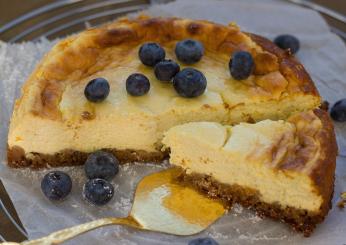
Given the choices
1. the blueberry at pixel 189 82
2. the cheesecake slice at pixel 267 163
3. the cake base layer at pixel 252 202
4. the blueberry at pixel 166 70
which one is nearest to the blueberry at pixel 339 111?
the cheesecake slice at pixel 267 163

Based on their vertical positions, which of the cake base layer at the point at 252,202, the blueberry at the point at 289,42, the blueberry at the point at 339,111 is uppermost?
the blueberry at the point at 289,42

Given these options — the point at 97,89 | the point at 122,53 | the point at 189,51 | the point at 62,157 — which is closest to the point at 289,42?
the point at 189,51

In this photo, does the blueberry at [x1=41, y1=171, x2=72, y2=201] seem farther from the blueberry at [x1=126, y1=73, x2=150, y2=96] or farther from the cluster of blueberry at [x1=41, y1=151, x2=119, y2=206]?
the blueberry at [x1=126, y1=73, x2=150, y2=96]

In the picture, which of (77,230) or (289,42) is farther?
(289,42)

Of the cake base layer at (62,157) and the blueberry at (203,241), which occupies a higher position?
the cake base layer at (62,157)

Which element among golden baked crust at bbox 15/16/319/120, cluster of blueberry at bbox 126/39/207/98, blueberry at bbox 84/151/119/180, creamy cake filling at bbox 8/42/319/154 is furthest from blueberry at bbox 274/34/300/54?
blueberry at bbox 84/151/119/180

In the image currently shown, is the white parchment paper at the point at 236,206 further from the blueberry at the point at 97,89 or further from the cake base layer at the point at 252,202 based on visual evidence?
the blueberry at the point at 97,89

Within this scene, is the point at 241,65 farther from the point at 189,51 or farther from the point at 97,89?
the point at 97,89

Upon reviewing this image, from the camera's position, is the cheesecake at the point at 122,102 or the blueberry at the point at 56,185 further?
the cheesecake at the point at 122,102

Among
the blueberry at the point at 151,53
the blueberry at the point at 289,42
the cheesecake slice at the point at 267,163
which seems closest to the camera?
the cheesecake slice at the point at 267,163
